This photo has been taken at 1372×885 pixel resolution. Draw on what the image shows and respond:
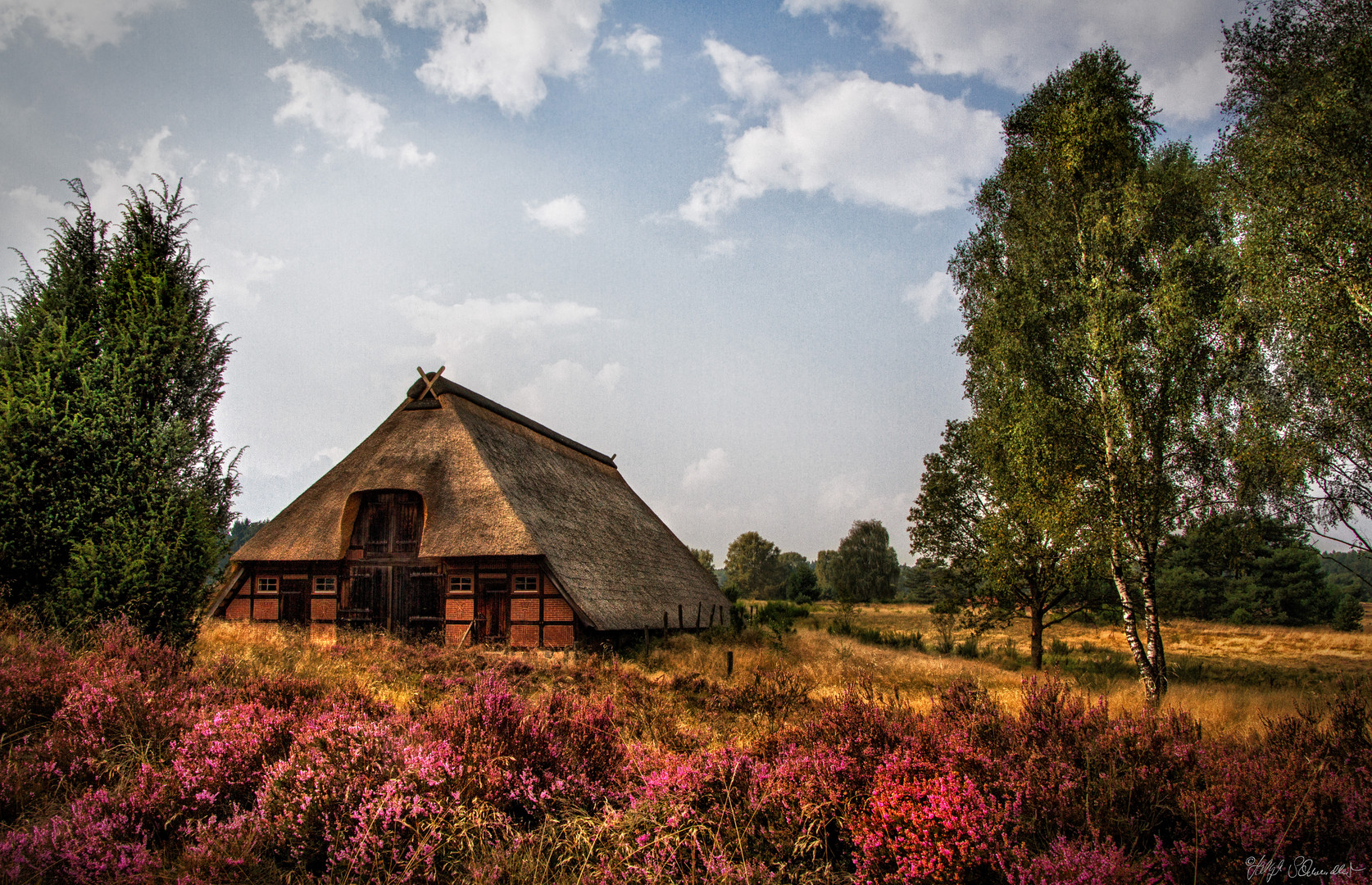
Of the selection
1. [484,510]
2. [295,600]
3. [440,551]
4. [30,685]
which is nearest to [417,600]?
[440,551]

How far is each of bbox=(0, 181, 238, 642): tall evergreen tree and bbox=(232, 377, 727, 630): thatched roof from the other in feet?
22.5

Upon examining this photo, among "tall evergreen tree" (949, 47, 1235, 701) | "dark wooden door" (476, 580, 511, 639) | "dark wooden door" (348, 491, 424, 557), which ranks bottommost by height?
"dark wooden door" (476, 580, 511, 639)

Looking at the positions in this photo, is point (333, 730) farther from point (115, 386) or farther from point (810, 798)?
point (115, 386)

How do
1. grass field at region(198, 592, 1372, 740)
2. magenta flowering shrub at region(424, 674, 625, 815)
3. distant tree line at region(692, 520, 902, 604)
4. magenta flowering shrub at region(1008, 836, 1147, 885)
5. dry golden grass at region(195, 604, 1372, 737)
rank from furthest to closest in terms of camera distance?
distant tree line at region(692, 520, 902, 604)
grass field at region(198, 592, 1372, 740)
dry golden grass at region(195, 604, 1372, 737)
magenta flowering shrub at region(424, 674, 625, 815)
magenta flowering shrub at region(1008, 836, 1147, 885)

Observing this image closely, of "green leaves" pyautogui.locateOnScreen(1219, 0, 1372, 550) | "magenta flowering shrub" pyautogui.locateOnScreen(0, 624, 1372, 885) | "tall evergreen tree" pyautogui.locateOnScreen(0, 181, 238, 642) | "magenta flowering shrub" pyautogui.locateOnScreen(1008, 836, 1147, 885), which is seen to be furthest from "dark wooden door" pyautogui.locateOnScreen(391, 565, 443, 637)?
"green leaves" pyautogui.locateOnScreen(1219, 0, 1372, 550)

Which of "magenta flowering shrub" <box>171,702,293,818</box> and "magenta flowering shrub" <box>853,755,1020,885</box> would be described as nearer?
"magenta flowering shrub" <box>853,755,1020,885</box>

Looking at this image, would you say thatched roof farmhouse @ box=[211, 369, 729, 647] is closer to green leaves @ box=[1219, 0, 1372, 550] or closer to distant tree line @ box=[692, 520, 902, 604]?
green leaves @ box=[1219, 0, 1372, 550]

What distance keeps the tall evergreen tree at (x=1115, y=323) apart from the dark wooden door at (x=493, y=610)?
40.6 ft

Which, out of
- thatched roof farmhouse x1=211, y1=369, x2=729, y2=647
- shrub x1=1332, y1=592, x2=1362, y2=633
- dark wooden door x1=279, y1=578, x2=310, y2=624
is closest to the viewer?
thatched roof farmhouse x1=211, y1=369, x2=729, y2=647

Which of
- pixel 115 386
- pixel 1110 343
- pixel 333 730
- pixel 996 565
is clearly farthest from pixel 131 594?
pixel 996 565

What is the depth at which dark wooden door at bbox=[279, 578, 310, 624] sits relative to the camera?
17.7m

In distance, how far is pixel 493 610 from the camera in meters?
16.5

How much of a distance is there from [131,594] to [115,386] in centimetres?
290

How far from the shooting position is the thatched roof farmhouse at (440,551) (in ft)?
53.5
